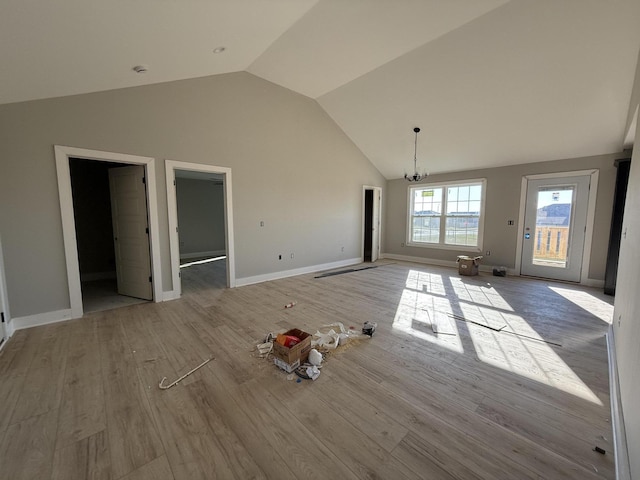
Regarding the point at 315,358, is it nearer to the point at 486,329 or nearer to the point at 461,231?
the point at 486,329

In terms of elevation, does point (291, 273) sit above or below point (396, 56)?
below

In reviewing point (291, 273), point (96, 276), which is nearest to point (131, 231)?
point (96, 276)

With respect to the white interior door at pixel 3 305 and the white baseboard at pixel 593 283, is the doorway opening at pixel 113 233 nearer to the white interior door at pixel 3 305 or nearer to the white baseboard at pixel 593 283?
the white interior door at pixel 3 305

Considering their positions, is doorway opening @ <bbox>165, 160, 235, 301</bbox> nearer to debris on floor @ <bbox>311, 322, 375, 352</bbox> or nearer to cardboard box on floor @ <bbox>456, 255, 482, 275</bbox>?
debris on floor @ <bbox>311, 322, 375, 352</bbox>

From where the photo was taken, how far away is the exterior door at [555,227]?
4.81 meters

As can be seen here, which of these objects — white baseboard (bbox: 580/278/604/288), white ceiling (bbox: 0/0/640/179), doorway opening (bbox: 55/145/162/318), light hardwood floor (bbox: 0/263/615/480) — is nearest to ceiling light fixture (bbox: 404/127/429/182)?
white ceiling (bbox: 0/0/640/179)

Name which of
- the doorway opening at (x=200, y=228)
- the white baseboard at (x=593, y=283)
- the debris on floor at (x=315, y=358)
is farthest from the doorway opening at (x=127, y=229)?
the white baseboard at (x=593, y=283)

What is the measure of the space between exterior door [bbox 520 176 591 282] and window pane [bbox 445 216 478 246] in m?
1.00

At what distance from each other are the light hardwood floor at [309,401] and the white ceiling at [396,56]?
2.62 metres

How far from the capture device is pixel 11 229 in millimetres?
2799

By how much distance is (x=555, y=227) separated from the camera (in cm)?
509

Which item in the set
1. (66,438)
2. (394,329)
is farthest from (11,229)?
(394,329)

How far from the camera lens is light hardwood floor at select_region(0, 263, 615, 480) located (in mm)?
1349

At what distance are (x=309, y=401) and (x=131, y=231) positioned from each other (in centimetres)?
381
